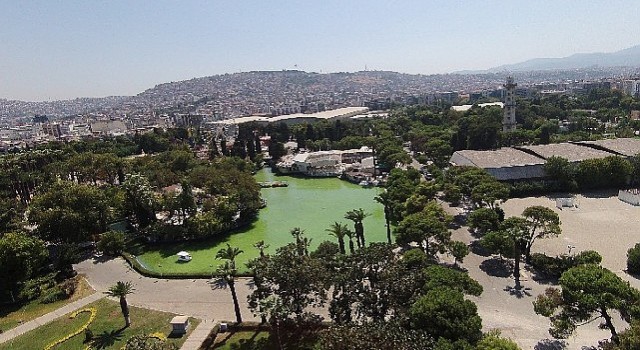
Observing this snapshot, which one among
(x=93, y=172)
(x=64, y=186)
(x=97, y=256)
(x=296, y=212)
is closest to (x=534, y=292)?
(x=296, y=212)

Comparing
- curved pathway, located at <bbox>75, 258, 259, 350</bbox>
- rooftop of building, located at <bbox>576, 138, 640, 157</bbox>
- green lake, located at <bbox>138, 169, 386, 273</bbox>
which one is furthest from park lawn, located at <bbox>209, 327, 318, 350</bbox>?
rooftop of building, located at <bbox>576, 138, 640, 157</bbox>

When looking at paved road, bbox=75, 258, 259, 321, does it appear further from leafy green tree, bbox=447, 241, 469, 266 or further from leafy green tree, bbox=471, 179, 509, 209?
leafy green tree, bbox=471, 179, 509, 209

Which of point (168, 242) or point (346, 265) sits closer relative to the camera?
point (346, 265)

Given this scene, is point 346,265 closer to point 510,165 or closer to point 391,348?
point 391,348

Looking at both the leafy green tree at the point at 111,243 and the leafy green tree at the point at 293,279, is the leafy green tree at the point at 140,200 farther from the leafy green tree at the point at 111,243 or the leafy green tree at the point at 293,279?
the leafy green tree at the point at 293,279

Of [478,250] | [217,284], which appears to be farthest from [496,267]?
[217,284]

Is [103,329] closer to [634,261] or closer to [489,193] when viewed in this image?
[489,193]

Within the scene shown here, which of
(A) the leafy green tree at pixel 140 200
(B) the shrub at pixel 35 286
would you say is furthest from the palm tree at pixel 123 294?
(A) the leafy green tree at pixel 140 200
